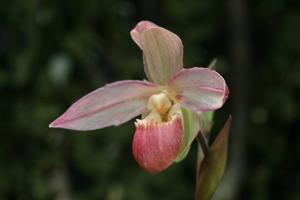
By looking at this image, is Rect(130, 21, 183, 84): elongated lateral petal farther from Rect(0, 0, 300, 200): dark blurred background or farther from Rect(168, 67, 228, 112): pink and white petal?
Rect(0, 0, 300, 200): dark blurred background

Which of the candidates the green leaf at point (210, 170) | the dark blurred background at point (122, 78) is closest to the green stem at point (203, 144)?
the green leaf at point (210, 170)

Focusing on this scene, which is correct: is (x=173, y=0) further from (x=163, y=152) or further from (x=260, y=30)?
(x=163, y=152)

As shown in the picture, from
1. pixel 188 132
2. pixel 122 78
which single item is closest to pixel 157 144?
pixel 188 132

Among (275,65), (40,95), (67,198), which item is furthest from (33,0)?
(275,65)

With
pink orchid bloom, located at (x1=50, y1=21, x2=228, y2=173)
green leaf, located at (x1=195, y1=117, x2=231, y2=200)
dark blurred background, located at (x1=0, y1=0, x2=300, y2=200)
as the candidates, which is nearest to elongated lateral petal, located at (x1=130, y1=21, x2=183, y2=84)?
pink orchid bloom, located at (x1=50, y1=21, x2=228, y2=173)

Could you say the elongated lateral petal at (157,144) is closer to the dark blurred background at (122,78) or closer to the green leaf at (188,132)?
the green leaf at (188,132)

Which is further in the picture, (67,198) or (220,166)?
(67,198)
